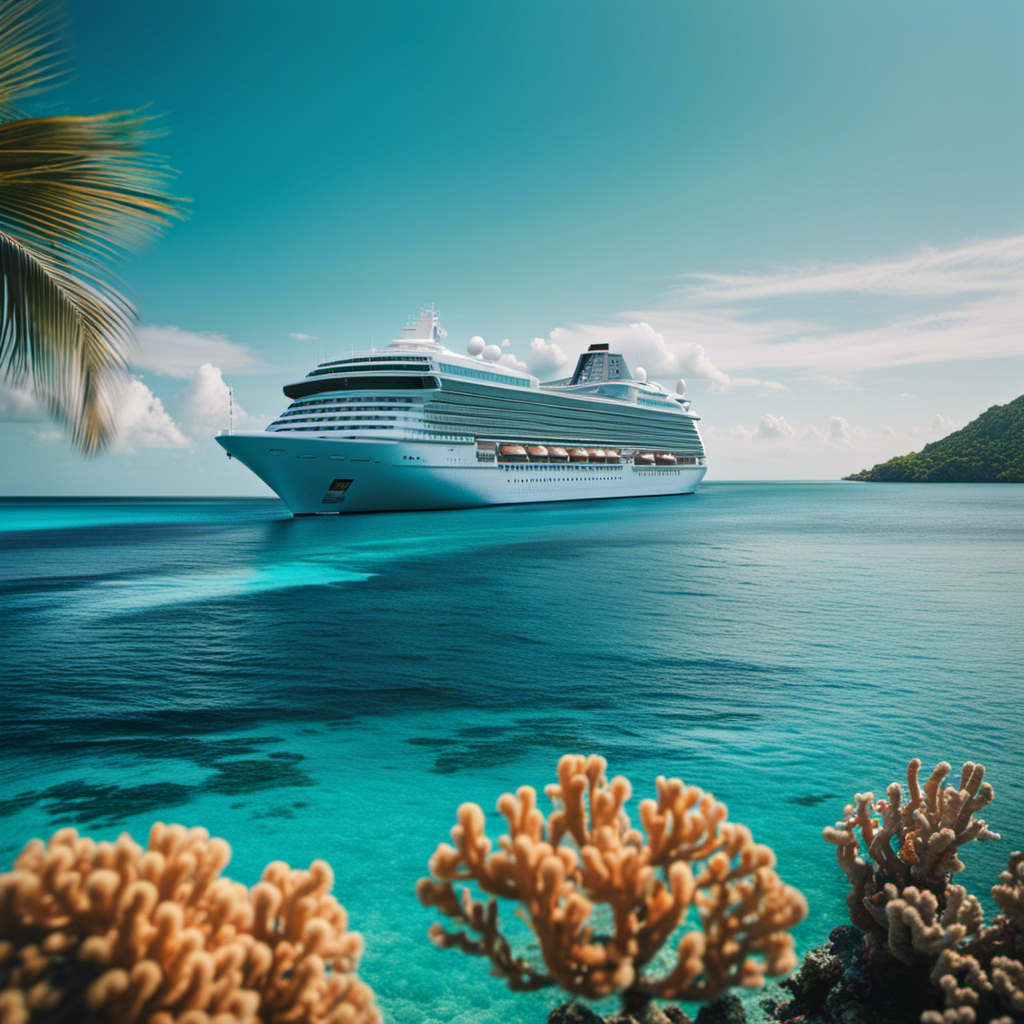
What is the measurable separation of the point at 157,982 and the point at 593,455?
9062cm

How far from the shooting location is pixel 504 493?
74.5 metres

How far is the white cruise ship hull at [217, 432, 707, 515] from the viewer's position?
52469mm

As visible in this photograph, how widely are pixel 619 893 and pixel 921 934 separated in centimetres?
225

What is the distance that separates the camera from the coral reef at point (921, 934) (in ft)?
10.8

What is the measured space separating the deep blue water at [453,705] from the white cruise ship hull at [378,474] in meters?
23.4

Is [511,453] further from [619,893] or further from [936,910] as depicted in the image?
[619,893]

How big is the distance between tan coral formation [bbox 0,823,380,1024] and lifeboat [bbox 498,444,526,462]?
238 feet

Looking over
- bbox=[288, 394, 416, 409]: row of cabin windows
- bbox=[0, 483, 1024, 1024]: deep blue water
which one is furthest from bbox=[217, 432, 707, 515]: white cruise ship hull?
bbox=[0, 483, 1024, 1024]: deep blue water

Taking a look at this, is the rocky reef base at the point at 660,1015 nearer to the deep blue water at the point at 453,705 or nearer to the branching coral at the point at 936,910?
the branching coral at the point at 936,910

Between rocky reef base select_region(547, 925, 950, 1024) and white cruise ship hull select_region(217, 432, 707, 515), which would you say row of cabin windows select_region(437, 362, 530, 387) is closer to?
white cruise ship hull select_region(217, 432, 707, 515)

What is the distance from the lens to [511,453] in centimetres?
7581

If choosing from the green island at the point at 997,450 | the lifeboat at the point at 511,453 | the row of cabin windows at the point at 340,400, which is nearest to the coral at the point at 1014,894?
the row of cabin windows at the point at 340,400

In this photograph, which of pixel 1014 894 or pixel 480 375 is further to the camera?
pixel 480 375

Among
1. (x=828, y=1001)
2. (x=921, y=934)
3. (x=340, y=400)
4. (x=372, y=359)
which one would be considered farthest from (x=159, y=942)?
(x=372, y=359)
